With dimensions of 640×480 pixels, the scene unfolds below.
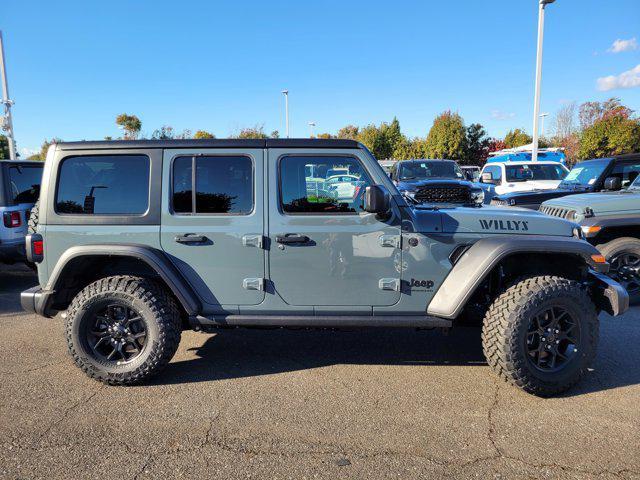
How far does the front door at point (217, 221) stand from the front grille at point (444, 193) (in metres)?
4.78

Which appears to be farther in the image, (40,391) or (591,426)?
(40,391)

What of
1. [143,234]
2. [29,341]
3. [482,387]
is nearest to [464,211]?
[482,387]

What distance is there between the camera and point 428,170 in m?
10.4

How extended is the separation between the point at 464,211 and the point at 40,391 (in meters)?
3.72

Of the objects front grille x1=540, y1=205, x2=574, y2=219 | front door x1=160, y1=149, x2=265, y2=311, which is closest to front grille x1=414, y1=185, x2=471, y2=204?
front grille x1=540, y1=205, x2=574, y2=219

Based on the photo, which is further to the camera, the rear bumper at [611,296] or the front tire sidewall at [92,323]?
the front tire sidewall at [92,323]

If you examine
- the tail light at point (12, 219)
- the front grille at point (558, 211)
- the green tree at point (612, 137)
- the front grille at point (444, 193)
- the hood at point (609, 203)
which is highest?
the green tree at point (612, 137)

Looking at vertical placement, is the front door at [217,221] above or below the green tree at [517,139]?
below

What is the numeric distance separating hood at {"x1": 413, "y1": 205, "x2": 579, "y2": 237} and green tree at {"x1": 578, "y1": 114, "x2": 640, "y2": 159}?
2736 cm

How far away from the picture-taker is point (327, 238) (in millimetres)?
3463

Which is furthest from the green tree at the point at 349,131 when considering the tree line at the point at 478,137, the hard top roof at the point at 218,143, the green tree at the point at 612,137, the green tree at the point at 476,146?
Result: the hard top roof at the point at 218,143

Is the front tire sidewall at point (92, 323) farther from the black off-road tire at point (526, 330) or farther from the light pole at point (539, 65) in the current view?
the light pole at point (539, 65)

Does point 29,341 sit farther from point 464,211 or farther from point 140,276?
point 464,211

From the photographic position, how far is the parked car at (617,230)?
18.2 feet
